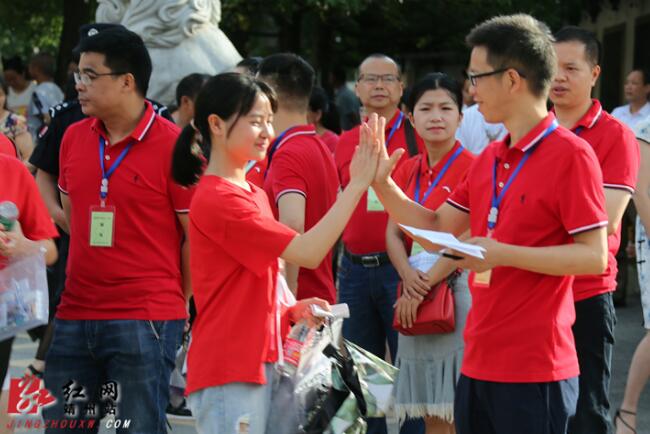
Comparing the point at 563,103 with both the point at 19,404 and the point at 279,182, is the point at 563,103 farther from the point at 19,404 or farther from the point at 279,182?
the point at 19,404

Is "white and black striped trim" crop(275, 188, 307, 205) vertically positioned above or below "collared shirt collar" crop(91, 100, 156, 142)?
below

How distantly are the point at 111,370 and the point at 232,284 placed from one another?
985 mm

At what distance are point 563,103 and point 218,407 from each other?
7.44 feet

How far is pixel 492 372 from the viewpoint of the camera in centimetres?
407

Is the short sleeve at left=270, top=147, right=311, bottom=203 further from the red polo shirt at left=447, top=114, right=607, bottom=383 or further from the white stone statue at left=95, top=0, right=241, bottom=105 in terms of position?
the white stone statue at left=95, top=0, right=241, bottom=105

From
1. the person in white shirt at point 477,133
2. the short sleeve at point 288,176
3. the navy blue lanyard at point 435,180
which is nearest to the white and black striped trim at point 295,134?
the short sleeve at point 288,176

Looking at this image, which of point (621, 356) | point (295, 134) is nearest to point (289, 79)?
point (295, 134)

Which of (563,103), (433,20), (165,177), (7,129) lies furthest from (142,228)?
(433,20)

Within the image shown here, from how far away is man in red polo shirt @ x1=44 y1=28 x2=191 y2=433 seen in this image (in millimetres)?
4867

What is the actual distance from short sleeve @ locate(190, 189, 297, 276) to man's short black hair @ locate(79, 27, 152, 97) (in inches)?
47.1

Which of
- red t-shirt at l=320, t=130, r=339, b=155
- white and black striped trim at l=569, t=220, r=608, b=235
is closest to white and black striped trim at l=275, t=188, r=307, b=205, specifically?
white and black striped trim at l=569, t=220, r=608, b=235

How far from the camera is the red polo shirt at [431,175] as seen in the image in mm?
6062

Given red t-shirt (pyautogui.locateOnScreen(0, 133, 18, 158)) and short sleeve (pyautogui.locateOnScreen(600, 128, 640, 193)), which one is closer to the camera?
short sleeve (pyautogui.locateOnScreen(600, 128, 640, 193))

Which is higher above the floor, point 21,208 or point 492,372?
point 21,208
